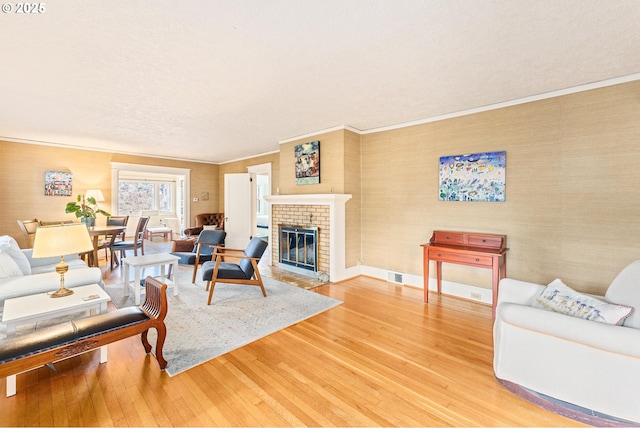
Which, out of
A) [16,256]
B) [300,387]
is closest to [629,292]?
[300,387]

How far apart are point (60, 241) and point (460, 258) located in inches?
156

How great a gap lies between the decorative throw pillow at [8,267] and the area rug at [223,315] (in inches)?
39.7

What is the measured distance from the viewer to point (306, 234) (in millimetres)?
4867

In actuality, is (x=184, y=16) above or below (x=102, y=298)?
above

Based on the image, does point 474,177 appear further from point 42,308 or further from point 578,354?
point 42,308

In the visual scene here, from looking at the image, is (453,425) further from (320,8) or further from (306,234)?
(306,234)

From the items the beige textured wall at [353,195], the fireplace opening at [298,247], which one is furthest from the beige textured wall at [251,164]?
the beige textured wall at [353,195]

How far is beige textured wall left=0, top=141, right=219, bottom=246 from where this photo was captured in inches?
213

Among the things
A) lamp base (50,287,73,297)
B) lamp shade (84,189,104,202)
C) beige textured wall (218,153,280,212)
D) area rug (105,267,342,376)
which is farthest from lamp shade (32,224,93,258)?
lamp shade (84,189,104,202)

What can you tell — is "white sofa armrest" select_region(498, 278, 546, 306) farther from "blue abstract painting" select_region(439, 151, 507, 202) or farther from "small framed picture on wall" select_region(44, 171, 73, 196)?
"small framed picture on wall" select_region(44, 171, 73, 196)

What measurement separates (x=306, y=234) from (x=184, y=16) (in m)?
3.54

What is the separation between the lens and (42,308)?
2.08 m

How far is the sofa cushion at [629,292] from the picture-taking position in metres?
1.68

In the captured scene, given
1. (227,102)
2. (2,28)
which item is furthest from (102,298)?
(227,102)
